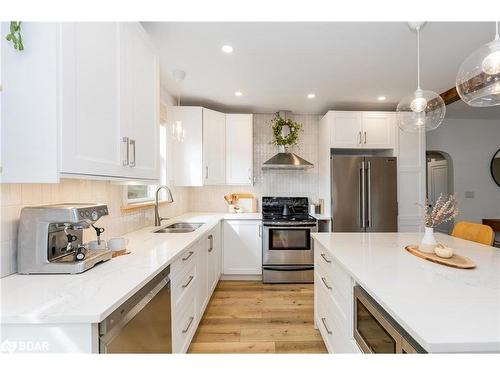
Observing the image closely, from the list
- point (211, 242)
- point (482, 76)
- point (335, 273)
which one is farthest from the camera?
point (211, 242)

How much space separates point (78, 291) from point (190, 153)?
250 cm

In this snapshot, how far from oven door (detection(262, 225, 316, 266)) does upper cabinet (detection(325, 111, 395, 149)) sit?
4.31ft

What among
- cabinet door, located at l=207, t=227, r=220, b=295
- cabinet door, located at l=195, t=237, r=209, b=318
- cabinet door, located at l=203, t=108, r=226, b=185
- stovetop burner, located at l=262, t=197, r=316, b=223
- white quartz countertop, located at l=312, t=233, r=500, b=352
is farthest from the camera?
stovetop burner, located at l=262, t=197, r=316, b=223

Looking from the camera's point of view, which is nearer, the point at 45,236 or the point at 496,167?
the point at 45,236

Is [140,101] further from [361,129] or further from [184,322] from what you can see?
[361,129]

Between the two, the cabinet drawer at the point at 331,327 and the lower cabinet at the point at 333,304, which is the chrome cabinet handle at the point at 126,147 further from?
the cabinet drawer at the point at 331,327

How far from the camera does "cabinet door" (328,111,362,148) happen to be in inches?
134

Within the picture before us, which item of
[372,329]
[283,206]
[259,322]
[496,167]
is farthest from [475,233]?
[496,167]

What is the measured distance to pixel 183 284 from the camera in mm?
1724

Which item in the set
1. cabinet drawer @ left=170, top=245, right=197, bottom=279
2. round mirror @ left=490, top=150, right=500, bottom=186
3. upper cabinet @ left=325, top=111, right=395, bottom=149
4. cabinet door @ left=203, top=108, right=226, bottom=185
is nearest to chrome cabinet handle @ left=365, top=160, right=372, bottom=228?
upper cabinet @ left=325, top=111, right=395, bottom=149

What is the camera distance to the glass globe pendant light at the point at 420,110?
5.60 feet

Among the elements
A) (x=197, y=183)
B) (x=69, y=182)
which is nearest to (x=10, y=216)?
(x=69, y=182)

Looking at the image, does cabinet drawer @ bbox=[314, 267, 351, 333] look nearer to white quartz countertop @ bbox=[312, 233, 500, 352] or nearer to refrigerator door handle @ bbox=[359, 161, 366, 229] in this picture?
white quartz countertop @ bbox=[312, 233, 500, 352]

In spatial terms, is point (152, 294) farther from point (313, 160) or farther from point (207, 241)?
point (313, 160)
